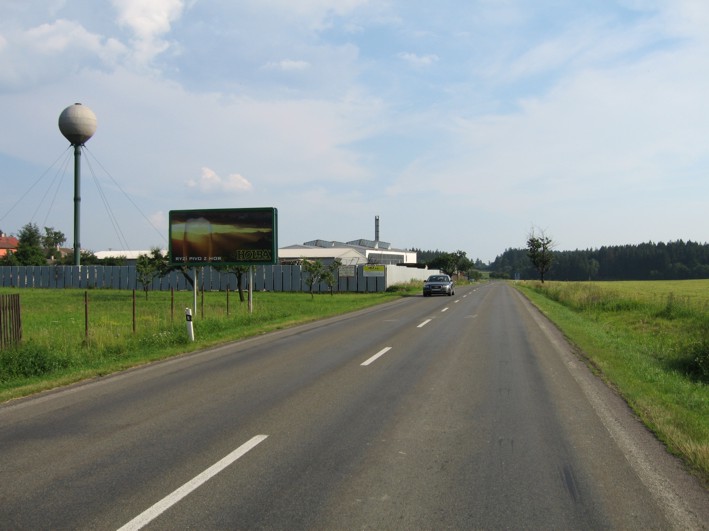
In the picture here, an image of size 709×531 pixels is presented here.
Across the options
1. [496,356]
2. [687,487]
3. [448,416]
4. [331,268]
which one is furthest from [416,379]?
[331,268]

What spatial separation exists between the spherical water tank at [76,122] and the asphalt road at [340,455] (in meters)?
52.8

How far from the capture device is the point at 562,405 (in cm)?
756

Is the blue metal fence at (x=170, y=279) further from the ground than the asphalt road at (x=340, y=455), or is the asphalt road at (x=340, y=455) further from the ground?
the blue metal fence at (x=170, y=279)

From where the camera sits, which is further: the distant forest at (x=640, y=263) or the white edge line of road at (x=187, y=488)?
the distant forest at (x=640, y=263)

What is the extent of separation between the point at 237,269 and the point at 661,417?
110ft

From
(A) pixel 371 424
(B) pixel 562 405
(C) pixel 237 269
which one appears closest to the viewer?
(A) pixel 371 424

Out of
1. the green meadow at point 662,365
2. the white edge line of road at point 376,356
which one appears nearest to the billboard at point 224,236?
the white edge line of road at point 376,356

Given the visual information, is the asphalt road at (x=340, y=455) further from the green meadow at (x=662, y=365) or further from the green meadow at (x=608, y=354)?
the green meadow at (x=608, y=354)

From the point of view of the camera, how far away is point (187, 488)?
455 centimetres

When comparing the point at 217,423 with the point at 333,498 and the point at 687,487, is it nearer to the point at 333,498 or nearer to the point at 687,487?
the point at 333,498

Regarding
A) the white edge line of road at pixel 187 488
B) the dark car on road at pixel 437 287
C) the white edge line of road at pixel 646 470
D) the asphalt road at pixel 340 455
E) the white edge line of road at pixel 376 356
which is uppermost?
the dark car on road at pixel 437 287

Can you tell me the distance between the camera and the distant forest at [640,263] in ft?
462

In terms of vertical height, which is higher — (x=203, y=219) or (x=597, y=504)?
(x=203, y=219)

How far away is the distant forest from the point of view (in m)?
141
